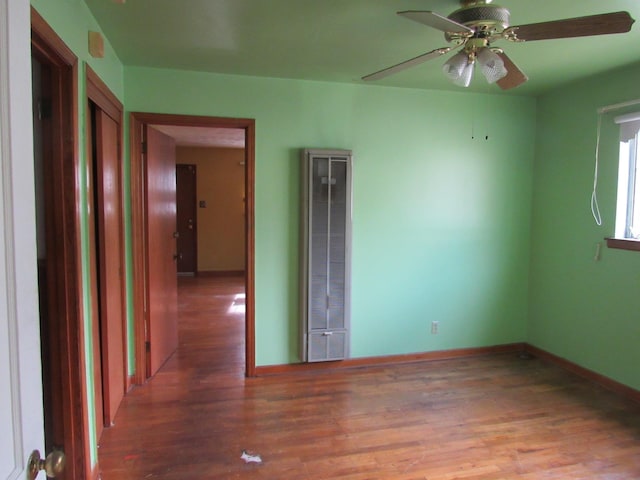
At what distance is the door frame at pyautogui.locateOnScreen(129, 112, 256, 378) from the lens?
3094 mm

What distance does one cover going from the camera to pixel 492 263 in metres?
3.92

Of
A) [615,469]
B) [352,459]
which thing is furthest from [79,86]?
[615,469]

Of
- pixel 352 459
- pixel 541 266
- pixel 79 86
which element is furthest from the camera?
pixel 541 266

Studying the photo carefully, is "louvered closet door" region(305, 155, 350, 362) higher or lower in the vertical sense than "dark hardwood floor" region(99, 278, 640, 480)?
higher

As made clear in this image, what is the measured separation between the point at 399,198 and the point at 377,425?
6.09 ft

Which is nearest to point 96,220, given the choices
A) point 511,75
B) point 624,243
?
point 511,75

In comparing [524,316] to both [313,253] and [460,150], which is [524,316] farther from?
[313,253]

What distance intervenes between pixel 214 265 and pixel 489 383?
5.81 m

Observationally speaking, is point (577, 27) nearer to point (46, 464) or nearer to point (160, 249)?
point (46, 464)

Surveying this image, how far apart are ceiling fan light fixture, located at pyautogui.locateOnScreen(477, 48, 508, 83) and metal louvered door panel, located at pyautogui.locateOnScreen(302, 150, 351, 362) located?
4.91 feet

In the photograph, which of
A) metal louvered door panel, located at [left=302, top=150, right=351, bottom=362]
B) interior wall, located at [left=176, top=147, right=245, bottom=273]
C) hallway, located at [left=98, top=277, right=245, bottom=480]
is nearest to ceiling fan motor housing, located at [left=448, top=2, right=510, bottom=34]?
metal louvered door panel, located at [left=302, top=150, right=351, bottom=362]

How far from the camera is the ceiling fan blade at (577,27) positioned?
1.60m

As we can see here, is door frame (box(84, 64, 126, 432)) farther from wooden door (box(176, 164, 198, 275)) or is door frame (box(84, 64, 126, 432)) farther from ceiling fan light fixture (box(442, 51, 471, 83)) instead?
wooden door (box(176, 164, 198, 275))

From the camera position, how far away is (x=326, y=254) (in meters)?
3.38
